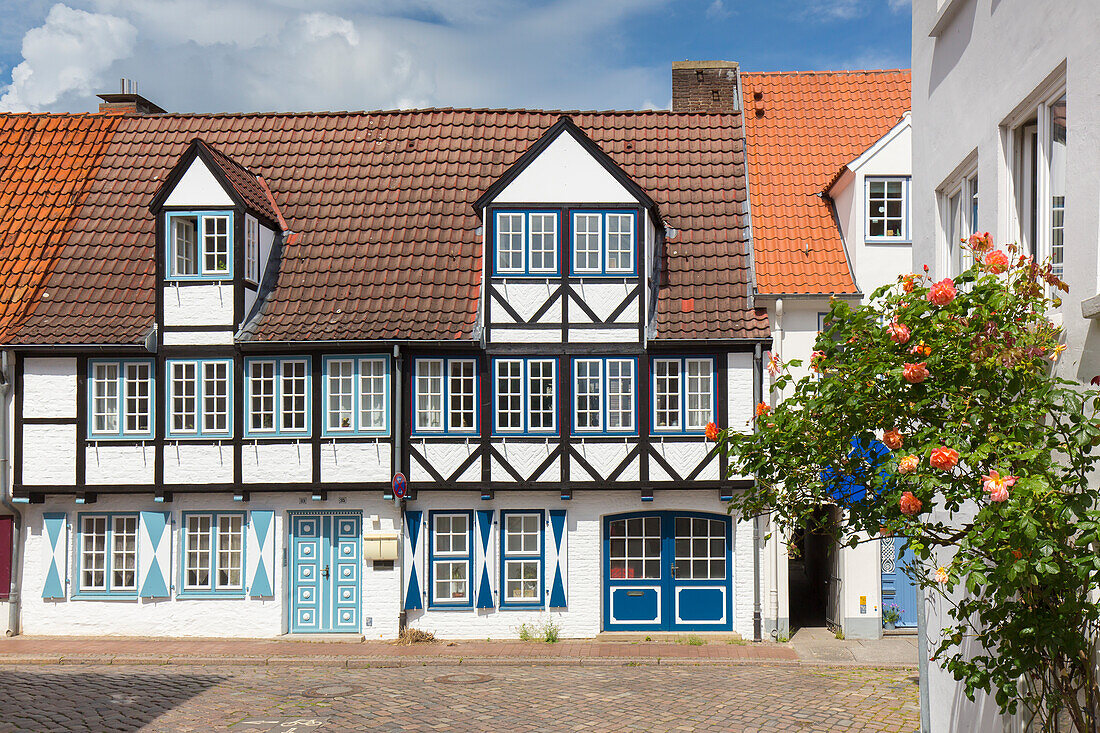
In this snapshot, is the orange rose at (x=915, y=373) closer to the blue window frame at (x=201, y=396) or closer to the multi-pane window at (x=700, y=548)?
the multi-pane window at (x=700, y=548)

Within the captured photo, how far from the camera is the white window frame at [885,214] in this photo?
18.5 m

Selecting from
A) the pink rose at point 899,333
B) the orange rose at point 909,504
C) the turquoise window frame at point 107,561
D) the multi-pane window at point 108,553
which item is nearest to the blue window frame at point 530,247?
the turquoise window frame at point 107,561

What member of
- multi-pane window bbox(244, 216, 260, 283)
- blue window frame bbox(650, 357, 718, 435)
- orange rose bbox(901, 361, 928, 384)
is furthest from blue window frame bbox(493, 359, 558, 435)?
orange rose bbox(901, 361, 928, 384)

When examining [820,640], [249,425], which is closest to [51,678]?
[249,425]

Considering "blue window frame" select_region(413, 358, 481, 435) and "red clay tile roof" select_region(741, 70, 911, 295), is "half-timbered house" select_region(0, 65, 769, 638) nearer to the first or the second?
"blue window frame" select_region(413, 358, 481, 435)

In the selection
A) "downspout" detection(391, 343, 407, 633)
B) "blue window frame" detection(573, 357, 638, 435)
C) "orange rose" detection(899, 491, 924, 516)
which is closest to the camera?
"orange rose" detection(899, 491, 924, 516)

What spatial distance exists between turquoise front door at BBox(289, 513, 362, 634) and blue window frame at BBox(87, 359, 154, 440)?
11.3 feet

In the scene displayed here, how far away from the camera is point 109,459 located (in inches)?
735

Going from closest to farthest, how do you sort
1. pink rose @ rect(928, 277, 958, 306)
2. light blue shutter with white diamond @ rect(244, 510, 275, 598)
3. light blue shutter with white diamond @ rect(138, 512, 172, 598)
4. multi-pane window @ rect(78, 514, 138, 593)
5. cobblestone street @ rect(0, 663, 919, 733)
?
pink rose @ rect(928, 277, 958, 306) → cobblestone street @ rect(0, 663, 919, 733) → light blue shutter with white diamond @ rect(244, 510, 275, 598) → light blue shutter with white diamond @ rect(138, 512, 172, 598) → multi-pane window @ rect(78, 514, 138, 593)

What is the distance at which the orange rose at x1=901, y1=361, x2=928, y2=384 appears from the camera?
19.4ft

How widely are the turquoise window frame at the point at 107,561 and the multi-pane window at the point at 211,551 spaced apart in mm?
841

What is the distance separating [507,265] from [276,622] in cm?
743

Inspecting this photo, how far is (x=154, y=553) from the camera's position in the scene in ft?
61.7

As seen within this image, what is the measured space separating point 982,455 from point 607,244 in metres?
13.5
